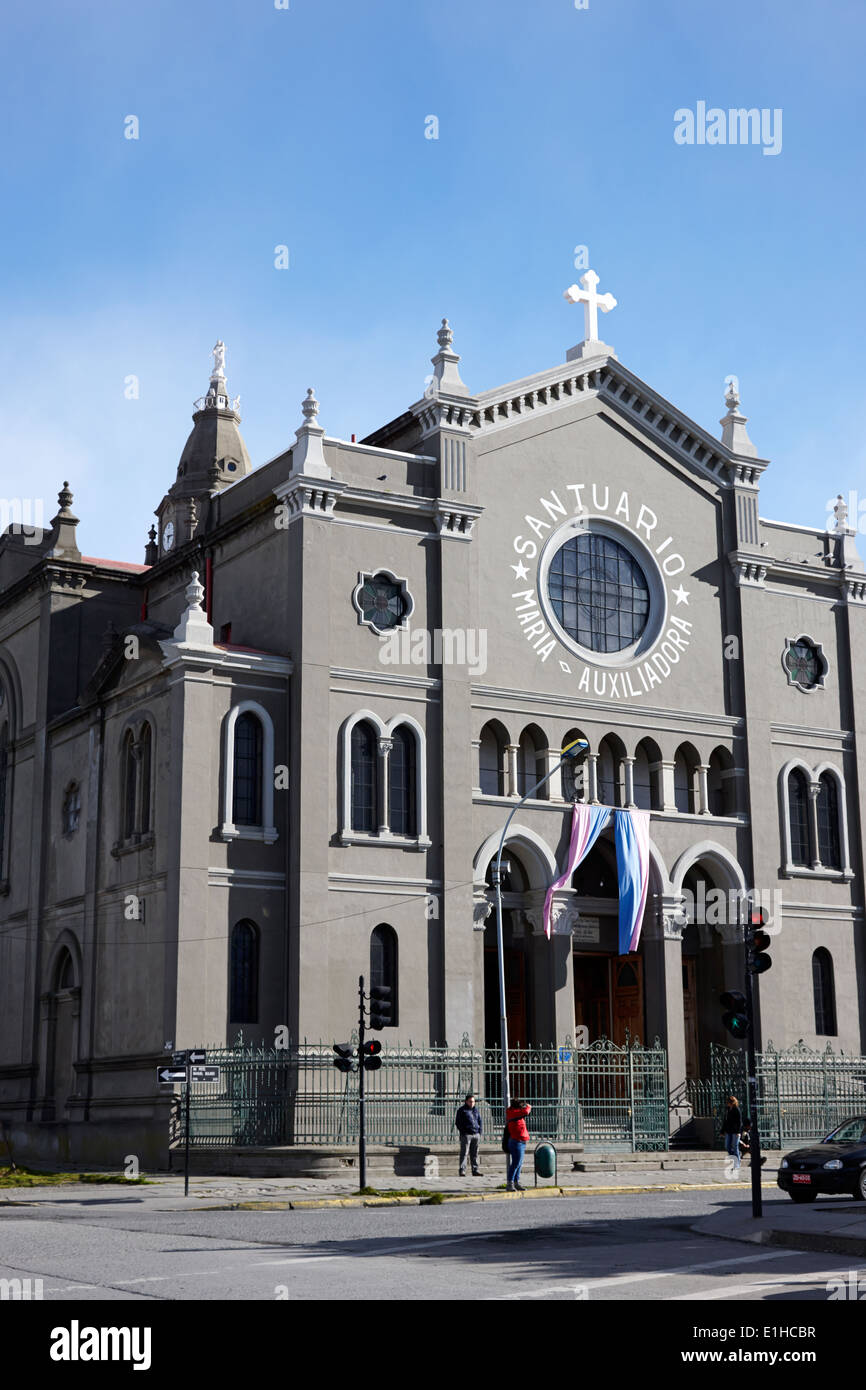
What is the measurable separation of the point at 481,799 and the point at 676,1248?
2279cm

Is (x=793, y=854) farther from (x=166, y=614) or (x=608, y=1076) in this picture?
(x=166, y=614)

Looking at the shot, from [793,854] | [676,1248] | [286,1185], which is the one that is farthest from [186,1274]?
[793,854]

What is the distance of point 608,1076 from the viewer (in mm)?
39125

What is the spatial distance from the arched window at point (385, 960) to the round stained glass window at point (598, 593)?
961 cm

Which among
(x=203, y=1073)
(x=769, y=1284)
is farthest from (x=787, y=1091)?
(x=769, y=1284)

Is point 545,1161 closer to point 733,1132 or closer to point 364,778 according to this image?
point 733,1132

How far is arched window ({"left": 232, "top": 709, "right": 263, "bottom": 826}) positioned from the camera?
3788 centimetres

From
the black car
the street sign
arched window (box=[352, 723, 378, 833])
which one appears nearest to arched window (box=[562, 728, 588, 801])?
arched window (box=[352, 723, 378, 833])

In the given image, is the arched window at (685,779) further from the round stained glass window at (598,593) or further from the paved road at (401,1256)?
the paved road at (401,1256)

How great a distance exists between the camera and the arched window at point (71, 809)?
4366cm

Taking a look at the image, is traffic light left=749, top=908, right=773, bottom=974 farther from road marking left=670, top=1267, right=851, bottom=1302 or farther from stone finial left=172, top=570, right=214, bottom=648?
stone finial left=172, top=570, right=214, bottom=648

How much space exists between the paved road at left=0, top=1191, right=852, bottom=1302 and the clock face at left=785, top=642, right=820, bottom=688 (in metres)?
24.3
